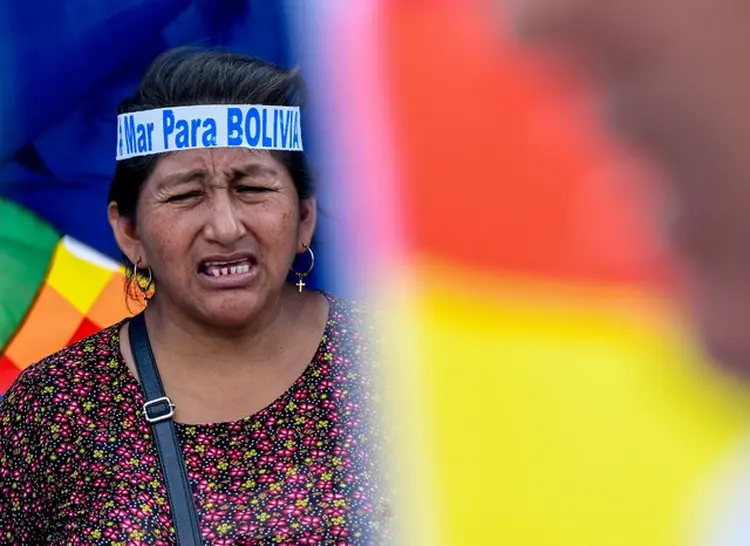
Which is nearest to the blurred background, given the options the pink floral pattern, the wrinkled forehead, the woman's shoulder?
the pink floral pattern

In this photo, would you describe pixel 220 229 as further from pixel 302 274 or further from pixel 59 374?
pixel 59 374

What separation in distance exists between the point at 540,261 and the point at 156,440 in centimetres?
103

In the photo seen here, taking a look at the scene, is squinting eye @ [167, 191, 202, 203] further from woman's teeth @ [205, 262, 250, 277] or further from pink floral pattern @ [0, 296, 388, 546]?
pink floral pattern @ [0, 296, 388, 546]

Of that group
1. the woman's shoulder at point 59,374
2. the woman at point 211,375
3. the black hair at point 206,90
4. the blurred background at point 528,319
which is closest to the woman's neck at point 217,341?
the woman at point 211,375

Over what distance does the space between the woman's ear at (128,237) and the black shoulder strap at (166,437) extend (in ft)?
0.43

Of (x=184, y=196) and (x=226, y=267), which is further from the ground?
(x=184, y=196)

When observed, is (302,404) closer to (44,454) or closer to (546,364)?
(44,454)

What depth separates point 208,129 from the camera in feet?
6.64

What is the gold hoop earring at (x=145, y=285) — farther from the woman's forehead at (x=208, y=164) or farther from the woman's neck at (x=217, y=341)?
the woman's forehead at (x=208, y=164)

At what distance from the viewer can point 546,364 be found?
1.20 m

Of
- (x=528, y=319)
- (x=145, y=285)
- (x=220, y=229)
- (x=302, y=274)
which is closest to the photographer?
(x=528, y=319)

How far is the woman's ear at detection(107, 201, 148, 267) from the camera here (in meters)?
2.15

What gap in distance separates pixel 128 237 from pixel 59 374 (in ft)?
0.95

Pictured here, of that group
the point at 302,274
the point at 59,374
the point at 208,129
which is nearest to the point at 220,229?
the point at 208,129
